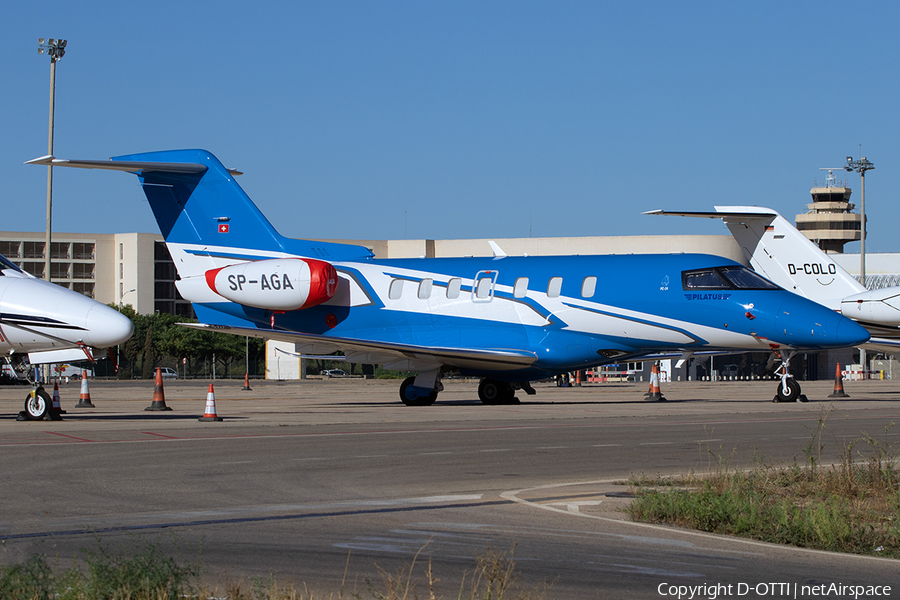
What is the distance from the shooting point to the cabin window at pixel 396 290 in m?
27.1

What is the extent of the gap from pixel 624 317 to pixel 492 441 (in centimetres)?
991

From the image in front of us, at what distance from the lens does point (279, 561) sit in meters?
6.78

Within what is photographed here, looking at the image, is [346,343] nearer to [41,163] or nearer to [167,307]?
[41,163]

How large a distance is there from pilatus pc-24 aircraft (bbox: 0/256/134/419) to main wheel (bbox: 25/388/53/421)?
958 mm

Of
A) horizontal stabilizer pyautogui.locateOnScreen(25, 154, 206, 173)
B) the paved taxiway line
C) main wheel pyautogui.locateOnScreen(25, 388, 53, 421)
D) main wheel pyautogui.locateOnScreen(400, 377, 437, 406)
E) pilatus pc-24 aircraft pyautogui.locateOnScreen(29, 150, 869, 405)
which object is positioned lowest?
the paved taxiway line

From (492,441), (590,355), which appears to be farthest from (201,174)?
(492,441)

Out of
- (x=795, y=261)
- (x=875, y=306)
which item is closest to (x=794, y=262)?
(x=795, y=261)

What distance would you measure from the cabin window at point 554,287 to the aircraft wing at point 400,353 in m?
1.53

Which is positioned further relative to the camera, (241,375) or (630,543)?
(241,375)

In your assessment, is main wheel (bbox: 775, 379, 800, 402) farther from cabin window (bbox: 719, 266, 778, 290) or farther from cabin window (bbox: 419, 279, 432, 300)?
cabin window (bbox: 419, 279, 432, 300)

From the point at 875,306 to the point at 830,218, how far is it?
114 metres

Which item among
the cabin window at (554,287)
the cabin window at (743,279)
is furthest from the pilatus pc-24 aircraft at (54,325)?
the cabin window at (743,279)

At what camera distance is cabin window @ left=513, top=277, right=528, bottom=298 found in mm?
25766

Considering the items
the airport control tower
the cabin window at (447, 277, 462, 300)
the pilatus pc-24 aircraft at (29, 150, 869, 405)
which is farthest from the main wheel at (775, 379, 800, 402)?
the airport control tower
